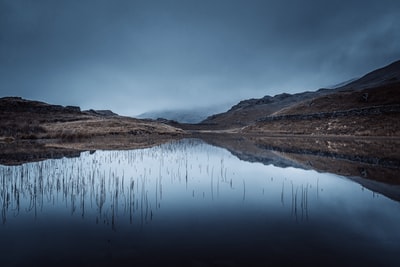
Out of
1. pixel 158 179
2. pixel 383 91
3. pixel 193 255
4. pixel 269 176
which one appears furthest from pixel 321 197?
pixel 383 91

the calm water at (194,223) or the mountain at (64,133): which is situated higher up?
the mountain at (64,133)

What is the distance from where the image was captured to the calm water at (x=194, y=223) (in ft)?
19.0

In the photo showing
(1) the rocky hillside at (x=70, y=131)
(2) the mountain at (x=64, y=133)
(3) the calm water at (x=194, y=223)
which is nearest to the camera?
(3) the calm water at (x=194, y=223)

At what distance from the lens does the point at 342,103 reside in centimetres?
9038

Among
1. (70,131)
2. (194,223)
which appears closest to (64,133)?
(70,131)

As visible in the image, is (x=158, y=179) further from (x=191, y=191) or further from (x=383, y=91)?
(x=383, y=91)

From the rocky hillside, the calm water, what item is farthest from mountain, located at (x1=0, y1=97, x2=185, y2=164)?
the calm water

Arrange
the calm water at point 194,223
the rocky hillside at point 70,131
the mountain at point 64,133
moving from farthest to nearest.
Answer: the rocky hillside at point 70,131 → the mountain at point 64,133 → the calm water at point 194,223

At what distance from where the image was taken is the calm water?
5.78m

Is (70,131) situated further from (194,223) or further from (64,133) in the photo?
(194,223)

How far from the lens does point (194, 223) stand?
309 inches

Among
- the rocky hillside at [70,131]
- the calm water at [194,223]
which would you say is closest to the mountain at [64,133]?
the rocky hillside at [70,131]

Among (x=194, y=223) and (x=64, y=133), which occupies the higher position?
(x=64, y=133)

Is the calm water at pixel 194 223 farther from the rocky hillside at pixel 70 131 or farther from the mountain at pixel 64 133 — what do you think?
the rocky hillside at pixel 70 131
